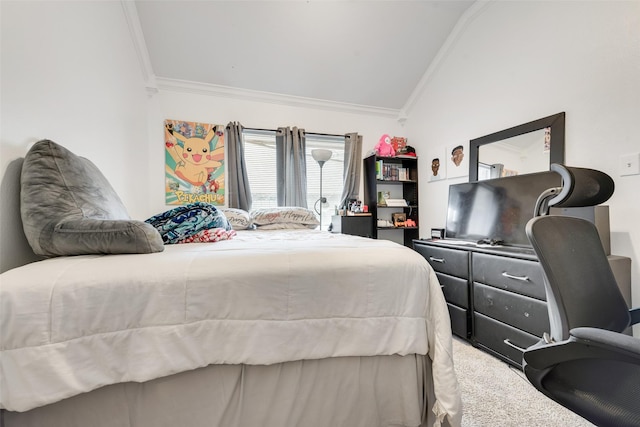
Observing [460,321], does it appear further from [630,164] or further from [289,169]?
[289,169]

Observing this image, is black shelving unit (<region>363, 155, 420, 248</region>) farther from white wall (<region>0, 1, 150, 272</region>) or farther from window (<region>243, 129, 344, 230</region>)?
white wall (<region>0, 1, 150, 272</region>)

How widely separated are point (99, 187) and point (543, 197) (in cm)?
190

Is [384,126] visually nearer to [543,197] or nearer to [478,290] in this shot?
[478,290]

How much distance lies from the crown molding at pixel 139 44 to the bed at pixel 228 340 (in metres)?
2.39

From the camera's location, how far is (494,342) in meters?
1.74

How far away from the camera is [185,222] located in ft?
4.99

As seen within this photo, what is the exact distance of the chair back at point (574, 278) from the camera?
0.83 metres

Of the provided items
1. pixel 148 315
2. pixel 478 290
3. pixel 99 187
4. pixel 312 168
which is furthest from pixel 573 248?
pixel 312 168

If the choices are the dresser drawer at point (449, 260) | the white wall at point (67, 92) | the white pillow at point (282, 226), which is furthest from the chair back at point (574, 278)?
the white pillow at point (282, 226)

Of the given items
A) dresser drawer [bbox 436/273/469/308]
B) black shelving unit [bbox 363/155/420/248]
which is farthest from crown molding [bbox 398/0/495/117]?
dresser drawer [bbox 436/273/469/308]

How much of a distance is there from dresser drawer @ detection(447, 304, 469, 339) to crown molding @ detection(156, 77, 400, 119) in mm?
2721

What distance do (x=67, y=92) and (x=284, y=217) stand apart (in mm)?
1765

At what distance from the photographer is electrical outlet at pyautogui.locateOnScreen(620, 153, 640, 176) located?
5.00 ft

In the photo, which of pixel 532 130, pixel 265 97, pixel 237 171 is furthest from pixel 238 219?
pixel 532 130
